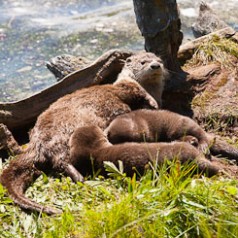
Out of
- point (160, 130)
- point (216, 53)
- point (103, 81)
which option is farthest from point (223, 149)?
point (216, 53)

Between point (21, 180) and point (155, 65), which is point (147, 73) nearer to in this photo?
point (155, 65)

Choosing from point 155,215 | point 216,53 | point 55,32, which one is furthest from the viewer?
point 55,32

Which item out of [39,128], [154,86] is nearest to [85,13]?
[154,86]

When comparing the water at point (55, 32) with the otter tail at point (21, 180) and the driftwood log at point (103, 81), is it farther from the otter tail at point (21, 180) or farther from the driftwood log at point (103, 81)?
the otter tail at point (21, 180)

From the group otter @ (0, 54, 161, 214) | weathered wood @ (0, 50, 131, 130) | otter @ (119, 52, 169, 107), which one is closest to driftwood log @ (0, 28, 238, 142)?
weathered wood @ (0, 50, 131, 130)

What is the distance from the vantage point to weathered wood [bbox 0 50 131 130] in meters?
5.29

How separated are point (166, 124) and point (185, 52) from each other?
216 cm

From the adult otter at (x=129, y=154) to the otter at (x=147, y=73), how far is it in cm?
133

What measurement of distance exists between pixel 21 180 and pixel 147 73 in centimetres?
180

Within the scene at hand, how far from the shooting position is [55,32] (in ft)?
33.8

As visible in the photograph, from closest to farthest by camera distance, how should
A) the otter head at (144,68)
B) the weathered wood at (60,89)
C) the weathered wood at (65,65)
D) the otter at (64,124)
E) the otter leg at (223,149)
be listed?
the otter at (64,124) < the otter leg at (223,149) < the weathered wood at (60,89) < the otter head at (144,68) < the weathered wood at (65,65)

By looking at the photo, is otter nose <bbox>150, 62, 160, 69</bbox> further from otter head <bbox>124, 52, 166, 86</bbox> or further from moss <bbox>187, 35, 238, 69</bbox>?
moss <bbox>187, 35, 238, 69</bbox>

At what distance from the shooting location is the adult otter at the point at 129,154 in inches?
162

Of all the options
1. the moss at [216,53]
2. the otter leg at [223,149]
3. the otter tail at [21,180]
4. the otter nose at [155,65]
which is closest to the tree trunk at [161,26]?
the moss at [216,53]
